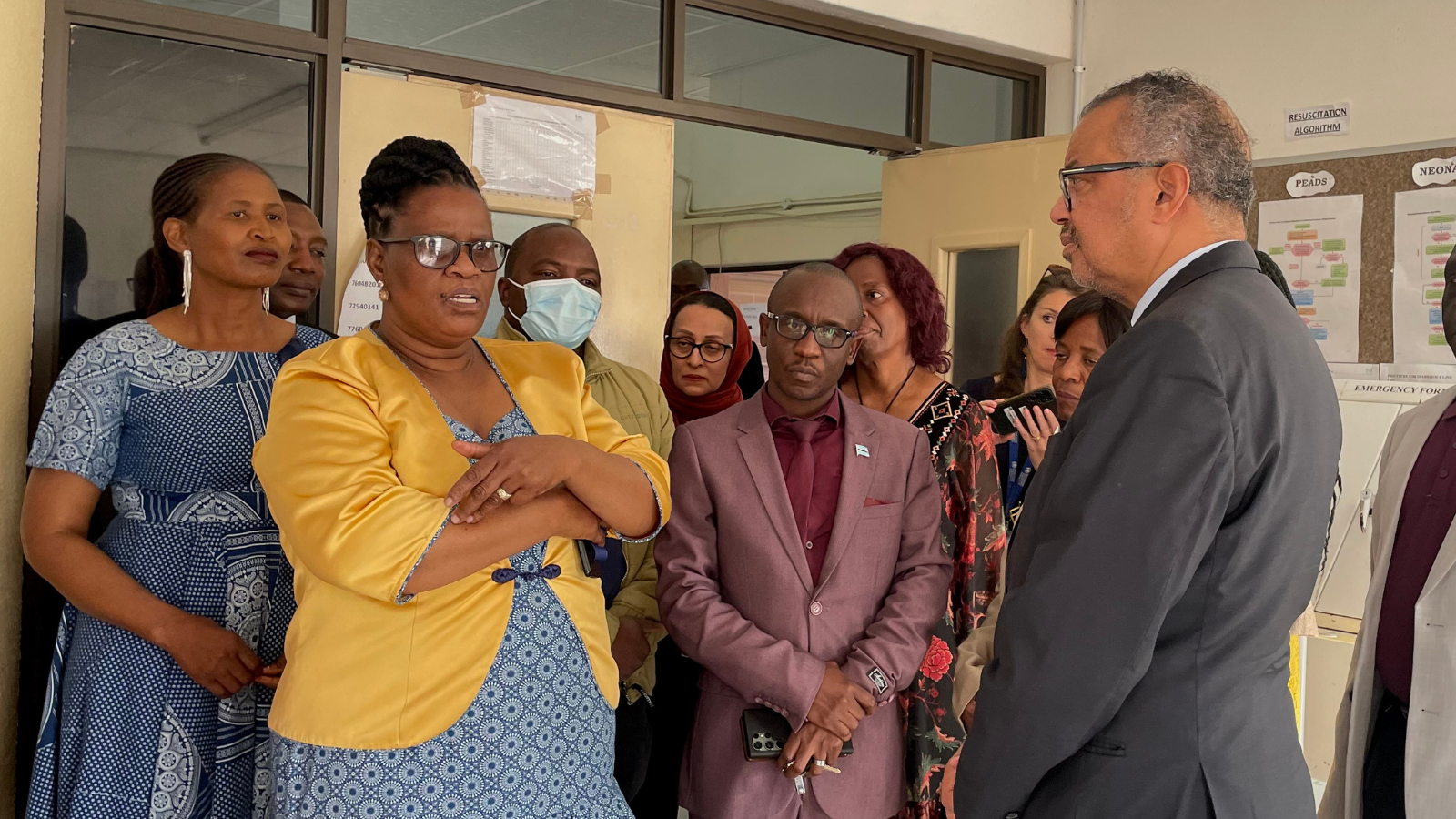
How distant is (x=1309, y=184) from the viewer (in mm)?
4188

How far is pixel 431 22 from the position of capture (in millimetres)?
3621

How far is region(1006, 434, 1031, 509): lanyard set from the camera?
294 centimetres

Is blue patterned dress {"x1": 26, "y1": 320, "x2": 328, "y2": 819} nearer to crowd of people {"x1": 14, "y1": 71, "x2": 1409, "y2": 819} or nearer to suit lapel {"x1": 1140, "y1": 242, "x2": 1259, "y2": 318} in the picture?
crowd of people {"x1": 14, "y1": 71, "x2": 1409, "y2": 819}

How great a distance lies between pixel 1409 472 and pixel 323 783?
194 cm

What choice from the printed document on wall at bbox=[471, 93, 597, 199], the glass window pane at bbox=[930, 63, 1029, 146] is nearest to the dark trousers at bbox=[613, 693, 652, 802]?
the printed document on wall at bbox=[471, 93, 597, 199]

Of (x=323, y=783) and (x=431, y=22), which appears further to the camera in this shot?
(x=431, y=22)

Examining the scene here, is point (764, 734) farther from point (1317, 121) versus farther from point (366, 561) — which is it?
point (1317, 121)

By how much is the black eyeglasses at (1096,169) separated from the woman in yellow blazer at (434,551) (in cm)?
73

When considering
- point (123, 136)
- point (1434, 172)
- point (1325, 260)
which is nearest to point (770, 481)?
point (123, 136)

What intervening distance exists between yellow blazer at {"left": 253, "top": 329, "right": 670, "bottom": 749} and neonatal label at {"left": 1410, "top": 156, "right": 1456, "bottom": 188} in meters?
3.69

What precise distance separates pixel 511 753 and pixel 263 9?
2.56m

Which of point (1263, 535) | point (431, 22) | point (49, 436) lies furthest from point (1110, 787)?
point (431, 22)

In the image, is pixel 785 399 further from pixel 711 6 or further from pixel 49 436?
pixel 711 6

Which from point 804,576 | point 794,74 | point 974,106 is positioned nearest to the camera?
point 804,576
